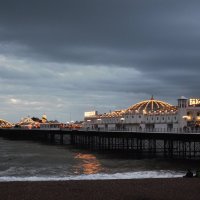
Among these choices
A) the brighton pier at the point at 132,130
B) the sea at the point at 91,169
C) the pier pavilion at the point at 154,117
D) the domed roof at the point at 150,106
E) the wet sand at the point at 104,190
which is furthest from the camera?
the domed roof at the point at 150,106

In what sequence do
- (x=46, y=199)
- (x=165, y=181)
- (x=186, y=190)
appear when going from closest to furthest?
(x=46, y=199)
(x=186, y=190)
(x=165, y=181)

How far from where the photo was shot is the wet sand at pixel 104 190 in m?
19.6

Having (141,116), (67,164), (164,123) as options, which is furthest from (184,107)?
(67,164)

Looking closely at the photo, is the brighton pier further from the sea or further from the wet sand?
the wet sand

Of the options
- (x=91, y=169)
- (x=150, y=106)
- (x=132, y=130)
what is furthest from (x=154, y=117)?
(x=91, y=169)

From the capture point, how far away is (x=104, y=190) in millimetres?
21297

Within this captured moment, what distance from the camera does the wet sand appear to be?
1964cm

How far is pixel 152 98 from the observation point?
424ft

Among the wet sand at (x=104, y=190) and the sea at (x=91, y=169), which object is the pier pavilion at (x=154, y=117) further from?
the wet sand at (x=104, y=190)

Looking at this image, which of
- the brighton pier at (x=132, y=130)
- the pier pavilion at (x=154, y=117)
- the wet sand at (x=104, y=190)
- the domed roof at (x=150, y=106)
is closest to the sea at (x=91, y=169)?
the wet sand at (x=104, y=190)

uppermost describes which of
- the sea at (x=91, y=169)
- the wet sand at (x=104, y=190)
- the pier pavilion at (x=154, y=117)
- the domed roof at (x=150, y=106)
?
the domed roof at (x=150, y=106)

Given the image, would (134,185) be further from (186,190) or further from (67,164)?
(67,164)

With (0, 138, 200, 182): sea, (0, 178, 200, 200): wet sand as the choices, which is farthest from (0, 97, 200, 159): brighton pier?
(0, 178, 200, 200): wet sand

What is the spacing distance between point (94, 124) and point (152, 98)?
24.6 metres
